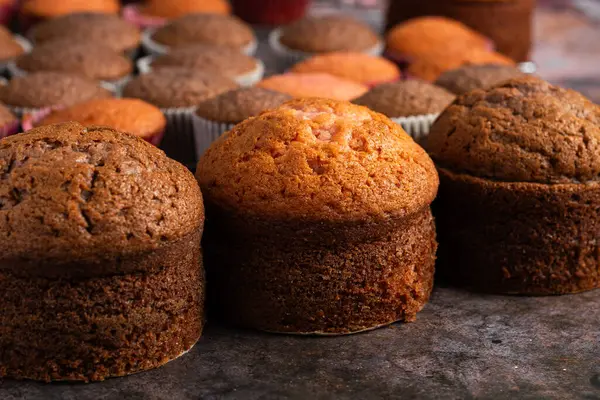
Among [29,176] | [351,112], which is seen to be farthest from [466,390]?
[29,176]

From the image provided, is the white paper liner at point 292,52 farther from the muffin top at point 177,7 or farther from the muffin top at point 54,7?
the muffin top at point 54,7

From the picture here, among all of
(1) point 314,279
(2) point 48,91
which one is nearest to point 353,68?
(2) point 48,91

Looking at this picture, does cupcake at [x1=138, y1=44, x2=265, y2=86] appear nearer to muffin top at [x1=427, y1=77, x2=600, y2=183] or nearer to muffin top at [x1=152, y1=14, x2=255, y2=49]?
muffin top at [x1=152, y1=14, x2=255, y2=49]

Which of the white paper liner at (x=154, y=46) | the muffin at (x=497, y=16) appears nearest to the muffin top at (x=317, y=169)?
the white paper liner at (x=154, y=46)

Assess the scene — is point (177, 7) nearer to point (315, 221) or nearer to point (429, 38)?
point (429, 38)

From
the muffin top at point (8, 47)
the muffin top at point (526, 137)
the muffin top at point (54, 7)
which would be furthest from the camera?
the muffin top at point (54, 7)

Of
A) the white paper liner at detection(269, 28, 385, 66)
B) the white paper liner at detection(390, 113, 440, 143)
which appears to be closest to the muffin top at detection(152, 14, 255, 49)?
the white paper liner at detection(269, 28, 385, 66)

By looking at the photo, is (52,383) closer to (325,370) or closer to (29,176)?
(29,176)
